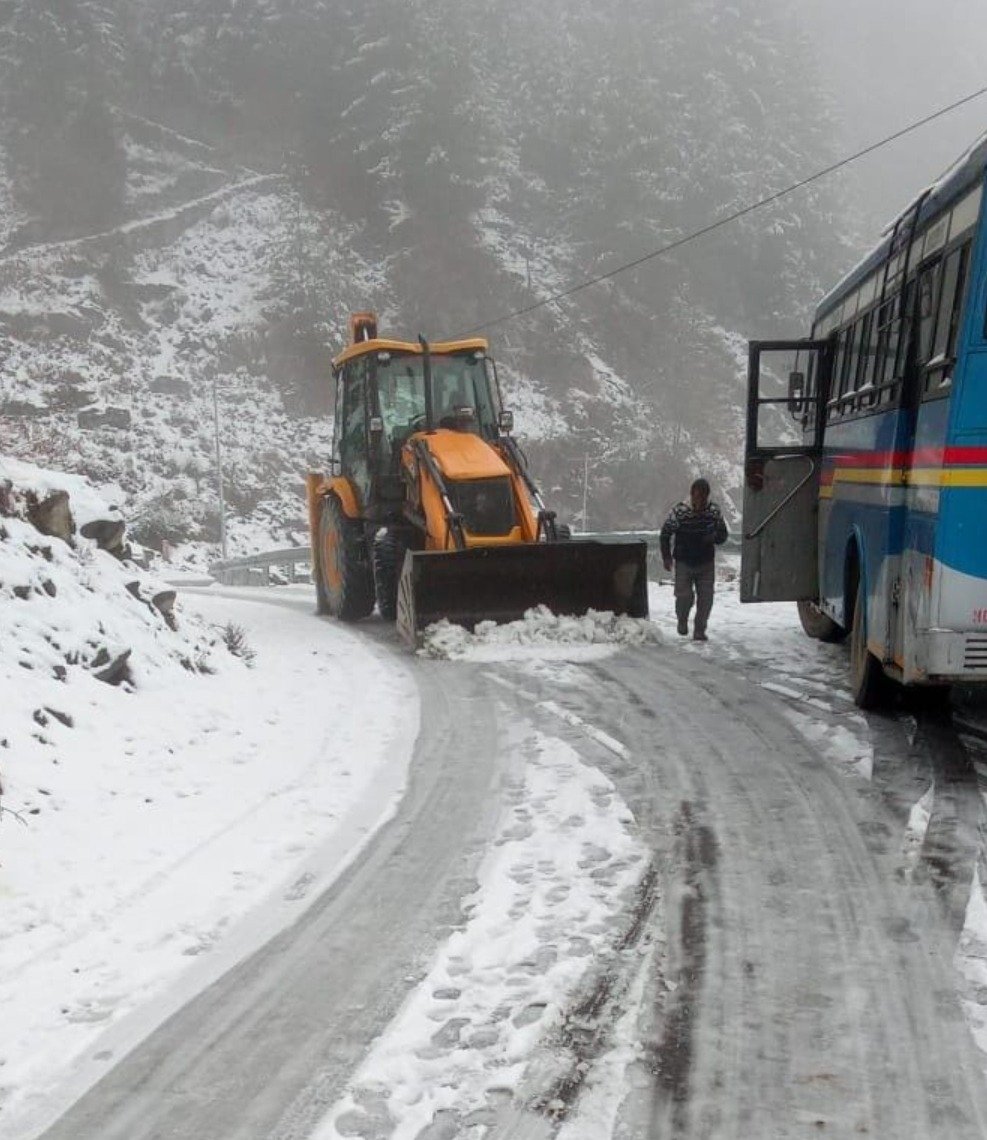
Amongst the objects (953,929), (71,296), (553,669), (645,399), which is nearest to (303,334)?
(71,296)

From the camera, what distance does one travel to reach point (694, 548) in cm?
1086

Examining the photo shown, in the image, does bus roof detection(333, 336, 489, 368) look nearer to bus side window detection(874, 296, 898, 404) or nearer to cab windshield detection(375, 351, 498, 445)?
cab windshield detection(375, 351, 498, 445)

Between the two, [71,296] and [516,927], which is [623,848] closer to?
[516,927]

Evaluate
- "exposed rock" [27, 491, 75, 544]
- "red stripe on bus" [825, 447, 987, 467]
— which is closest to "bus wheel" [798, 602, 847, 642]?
"red stripe on bus" [825, 447, 987, 467]

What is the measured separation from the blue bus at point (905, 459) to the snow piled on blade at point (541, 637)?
169 cm

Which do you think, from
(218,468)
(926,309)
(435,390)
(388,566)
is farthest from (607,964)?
(218,468)

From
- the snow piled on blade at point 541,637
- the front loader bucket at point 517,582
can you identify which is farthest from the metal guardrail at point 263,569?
the snow piled on blade at point 541,637

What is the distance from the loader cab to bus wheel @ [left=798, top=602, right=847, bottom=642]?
407 centimetres

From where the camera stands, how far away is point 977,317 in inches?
204

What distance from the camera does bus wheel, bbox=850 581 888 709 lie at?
6.89 m

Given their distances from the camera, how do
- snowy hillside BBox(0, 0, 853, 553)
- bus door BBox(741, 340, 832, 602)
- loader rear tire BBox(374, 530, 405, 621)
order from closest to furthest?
bus door BBox(741, 340, 832, 602), loader rear tire BBox(374, 530, 405, 621), snowy hillside BBox(0, 0, 853, 553)

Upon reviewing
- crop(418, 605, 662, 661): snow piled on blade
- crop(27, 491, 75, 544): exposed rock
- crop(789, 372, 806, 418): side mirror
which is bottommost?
crop(418, 605, 662, 661): snow piled on blade

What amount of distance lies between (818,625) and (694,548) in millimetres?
1520

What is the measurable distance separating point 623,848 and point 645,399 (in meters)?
38.9
